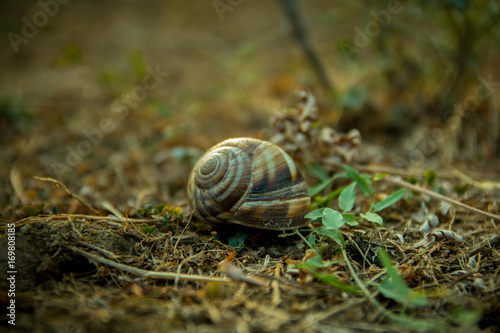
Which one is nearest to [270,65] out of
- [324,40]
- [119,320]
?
[324,40]

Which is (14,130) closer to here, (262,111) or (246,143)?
(262,111)

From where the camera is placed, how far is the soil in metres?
1.41

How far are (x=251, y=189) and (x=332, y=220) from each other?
468 mm

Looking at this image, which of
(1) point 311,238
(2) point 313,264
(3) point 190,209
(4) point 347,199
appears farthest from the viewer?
(3) point 190,209

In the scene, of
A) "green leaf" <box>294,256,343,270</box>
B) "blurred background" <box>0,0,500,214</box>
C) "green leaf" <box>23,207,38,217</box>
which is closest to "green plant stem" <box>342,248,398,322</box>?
"green leaf" <box>294,256,343,270</box>

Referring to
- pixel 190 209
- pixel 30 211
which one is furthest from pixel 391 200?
pixel 30 211

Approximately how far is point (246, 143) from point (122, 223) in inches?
35.2

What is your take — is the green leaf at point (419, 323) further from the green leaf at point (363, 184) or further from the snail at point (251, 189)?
the green leaf at point (363, 184)

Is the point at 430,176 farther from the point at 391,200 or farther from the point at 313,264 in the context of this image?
the point at 313,264

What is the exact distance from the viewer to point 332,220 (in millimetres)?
1784

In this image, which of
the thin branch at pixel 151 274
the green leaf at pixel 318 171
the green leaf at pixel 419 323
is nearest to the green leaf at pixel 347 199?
the green leaf at pixel 318 171

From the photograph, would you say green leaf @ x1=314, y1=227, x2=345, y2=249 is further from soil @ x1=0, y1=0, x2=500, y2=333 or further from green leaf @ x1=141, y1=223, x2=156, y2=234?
green leaf @ x1=141, y1=223, x2=156, y2=234

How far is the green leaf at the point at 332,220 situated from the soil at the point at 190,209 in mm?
120

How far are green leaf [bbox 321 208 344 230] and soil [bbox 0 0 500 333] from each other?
0.39 feet
